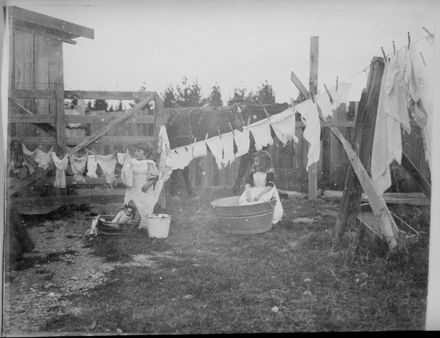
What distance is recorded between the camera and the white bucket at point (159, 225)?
404 centimetres

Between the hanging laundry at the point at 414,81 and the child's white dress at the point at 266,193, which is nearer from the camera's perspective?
the hanging laundry at the point at 414,81

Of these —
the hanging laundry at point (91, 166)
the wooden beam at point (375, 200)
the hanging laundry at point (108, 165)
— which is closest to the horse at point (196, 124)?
the hanging laundry at point (108, 165)

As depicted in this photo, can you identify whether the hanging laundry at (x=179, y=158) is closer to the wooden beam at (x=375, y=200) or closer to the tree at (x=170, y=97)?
the tree at (x=170, y=97)

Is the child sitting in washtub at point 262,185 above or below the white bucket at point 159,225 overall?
above

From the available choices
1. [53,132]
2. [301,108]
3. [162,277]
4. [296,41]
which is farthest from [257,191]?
[53,132]

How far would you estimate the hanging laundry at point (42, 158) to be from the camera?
3969 millimetres

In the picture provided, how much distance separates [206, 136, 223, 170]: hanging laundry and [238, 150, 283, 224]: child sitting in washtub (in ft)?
1.11

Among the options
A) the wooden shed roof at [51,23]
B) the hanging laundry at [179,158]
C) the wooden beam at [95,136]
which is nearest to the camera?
the wooden shed roof at [51,23]

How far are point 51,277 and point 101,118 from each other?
1.63 metres

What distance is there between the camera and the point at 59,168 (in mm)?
4023

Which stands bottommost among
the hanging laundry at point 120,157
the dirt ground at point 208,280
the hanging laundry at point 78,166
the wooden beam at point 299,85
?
the dirt ground at point 208,280

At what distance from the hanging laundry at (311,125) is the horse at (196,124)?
62 centimetres

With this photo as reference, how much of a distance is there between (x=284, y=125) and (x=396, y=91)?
1.15 meters

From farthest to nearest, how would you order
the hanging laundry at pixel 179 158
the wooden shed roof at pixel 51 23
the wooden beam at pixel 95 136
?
the hanging laundry at pixel 179 158 → the wooden beam at pixel 95 136 → the wooden shed roof at pixel 51 23
